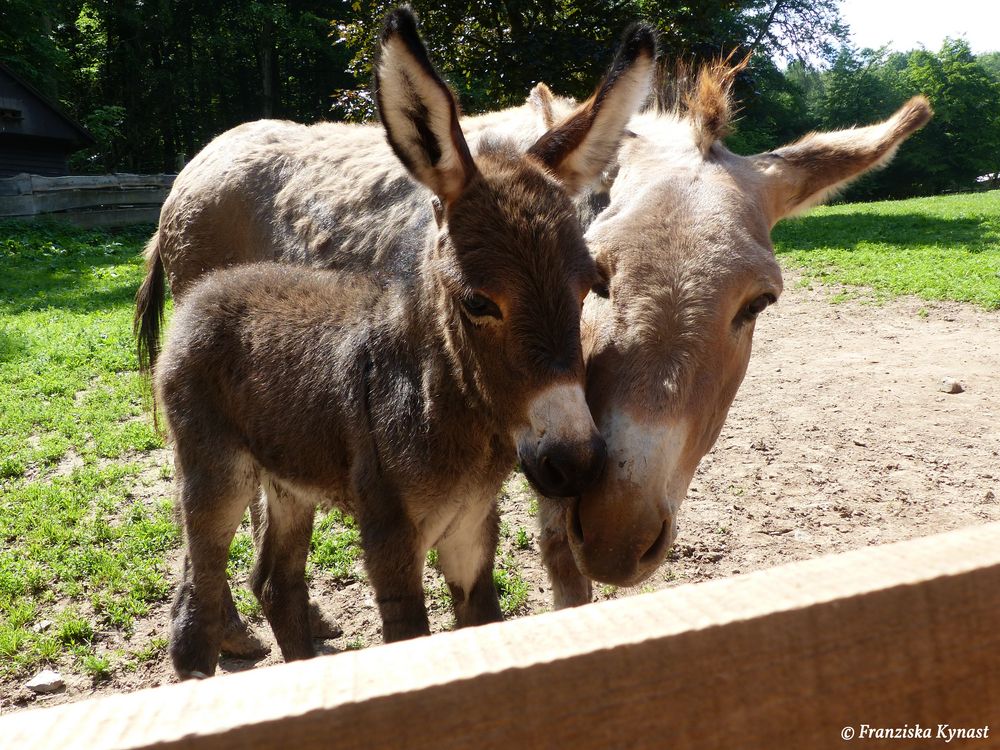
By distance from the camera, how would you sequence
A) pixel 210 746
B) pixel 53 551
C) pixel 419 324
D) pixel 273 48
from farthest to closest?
pixel 273 48 < pixel 53 551 < pixel 419 324 < pixel 210 746

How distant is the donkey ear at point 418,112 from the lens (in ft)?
8.09

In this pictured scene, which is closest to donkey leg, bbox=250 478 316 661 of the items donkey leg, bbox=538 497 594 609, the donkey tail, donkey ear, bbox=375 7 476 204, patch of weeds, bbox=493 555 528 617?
patch of weeds, bbox=493 555 528 617

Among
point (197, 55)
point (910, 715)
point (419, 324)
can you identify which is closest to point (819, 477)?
point (419, 324)

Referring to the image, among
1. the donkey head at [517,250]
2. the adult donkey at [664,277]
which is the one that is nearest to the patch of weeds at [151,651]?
the adult donkey at [664,277]

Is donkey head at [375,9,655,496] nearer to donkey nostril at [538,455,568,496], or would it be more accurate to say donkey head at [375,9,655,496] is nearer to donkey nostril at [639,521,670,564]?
donkey nostril at [538,455,568,496]

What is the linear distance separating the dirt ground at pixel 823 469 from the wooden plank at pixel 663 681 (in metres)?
3.53

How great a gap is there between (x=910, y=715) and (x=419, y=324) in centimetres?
239

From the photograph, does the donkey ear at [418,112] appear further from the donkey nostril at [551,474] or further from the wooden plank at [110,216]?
the wooden plank at [110,216]

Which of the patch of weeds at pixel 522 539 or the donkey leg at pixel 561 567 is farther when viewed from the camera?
the patch of weeds at pixel 522 539

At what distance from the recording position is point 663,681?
750mm

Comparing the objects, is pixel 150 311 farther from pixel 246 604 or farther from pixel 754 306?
pixel 754 306

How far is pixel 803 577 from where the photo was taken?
0.84 metres

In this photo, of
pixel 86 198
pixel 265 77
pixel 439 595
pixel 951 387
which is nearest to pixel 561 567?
pixel 439 595

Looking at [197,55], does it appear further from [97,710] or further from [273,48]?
[97,710]
